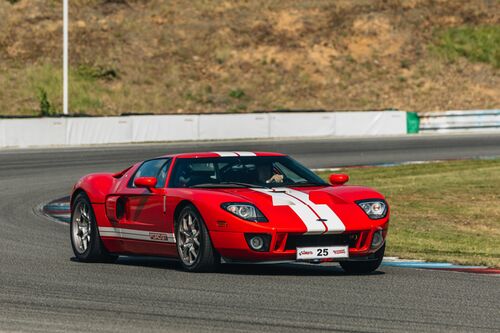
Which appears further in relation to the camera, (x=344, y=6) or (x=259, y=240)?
(x=344, y=6)

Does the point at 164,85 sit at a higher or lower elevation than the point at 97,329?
higher

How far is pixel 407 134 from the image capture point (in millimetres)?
48719

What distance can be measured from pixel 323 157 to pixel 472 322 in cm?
2700

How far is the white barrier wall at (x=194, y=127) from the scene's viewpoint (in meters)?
40.2

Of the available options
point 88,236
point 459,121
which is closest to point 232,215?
point 88,236

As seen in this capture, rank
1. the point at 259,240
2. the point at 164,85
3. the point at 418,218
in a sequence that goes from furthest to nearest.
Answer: the point at 164,85, the point at 418,218, the point at 259,240

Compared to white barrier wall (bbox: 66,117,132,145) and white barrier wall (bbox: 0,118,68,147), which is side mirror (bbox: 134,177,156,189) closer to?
white barrier wall (bbox: 0,118,68,147)

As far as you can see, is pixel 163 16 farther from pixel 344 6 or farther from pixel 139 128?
pixel 139 128

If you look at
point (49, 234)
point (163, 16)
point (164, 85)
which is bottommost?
point (49, 234)

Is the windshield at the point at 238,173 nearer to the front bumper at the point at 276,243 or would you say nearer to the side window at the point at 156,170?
the side window at the point at 156,170

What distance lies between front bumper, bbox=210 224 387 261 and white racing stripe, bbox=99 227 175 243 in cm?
79

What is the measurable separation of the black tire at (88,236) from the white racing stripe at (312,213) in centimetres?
256

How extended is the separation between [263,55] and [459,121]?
70.6 feet

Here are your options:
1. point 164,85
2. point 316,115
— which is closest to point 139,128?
point 316,115
